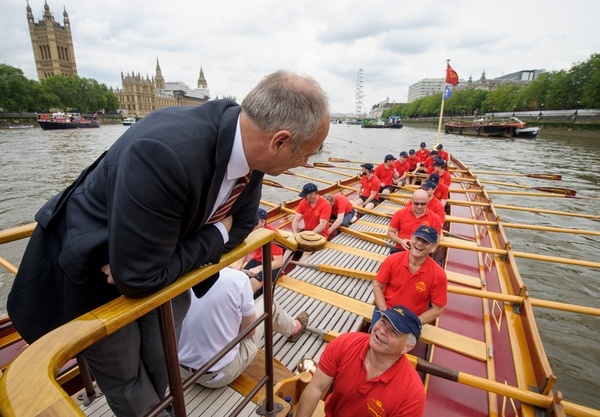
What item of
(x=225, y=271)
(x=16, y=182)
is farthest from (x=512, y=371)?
(x=16, y=182)

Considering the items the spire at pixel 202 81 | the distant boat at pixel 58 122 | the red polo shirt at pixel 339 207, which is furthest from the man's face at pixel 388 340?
the spire at pixel 202 81

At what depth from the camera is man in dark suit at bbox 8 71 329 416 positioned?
3.20 feet

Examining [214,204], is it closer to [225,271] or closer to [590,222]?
[225,271]

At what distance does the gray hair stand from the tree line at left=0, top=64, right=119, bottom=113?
227 feet

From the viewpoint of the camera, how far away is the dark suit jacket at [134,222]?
969 mm

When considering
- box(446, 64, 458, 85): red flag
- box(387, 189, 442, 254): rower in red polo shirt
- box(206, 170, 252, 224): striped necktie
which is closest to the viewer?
box(206, 170, 252, 224): striped necktie

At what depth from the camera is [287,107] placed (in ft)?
3.80

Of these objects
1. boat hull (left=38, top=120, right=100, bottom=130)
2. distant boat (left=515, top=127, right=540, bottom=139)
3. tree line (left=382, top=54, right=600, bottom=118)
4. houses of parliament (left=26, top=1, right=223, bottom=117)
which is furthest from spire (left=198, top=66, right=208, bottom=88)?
distant boat (left=515, top=127, right=540, bottom=139)

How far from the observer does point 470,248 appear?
4.89m

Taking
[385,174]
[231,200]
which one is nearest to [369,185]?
[385,174]

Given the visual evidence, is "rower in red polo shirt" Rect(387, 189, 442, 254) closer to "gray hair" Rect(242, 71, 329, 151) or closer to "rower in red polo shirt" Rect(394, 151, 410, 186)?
"gray hair" Rect(242, 71, 329, 151)

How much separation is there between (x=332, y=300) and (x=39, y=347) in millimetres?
3417

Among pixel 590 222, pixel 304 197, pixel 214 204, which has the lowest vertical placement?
pixel 590 222

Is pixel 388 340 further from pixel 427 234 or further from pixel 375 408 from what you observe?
pixel 427 234
